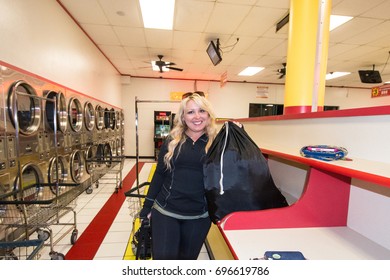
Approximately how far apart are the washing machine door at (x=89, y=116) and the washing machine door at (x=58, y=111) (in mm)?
932

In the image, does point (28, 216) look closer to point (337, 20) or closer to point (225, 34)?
point (225, 34)

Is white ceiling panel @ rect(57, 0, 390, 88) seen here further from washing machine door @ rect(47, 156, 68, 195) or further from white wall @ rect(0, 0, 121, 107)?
washing machine door @ rect(47, 156, 68, 195)

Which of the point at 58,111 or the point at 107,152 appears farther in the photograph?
the point at 107,152

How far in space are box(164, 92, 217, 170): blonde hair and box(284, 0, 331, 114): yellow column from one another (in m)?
1.43

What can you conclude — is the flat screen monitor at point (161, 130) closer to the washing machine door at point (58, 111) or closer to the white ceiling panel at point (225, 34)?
the white ceiling panel at point (225, 34)

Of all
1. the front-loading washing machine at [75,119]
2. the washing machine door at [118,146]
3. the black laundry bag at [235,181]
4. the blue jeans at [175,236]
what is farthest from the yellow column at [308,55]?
the washing machine door at [118,146]

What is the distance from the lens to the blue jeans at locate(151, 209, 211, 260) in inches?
59.6

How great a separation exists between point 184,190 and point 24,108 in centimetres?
260

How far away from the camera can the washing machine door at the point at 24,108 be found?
92.2 inches

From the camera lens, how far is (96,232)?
2.98 m

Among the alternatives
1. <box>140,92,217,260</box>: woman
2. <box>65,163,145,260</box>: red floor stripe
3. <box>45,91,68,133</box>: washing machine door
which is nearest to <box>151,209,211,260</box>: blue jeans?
<box>140,92,217,260</box>: woman

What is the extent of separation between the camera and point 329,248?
1.10 metres

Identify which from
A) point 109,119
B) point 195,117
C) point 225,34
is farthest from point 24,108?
point 225,34
